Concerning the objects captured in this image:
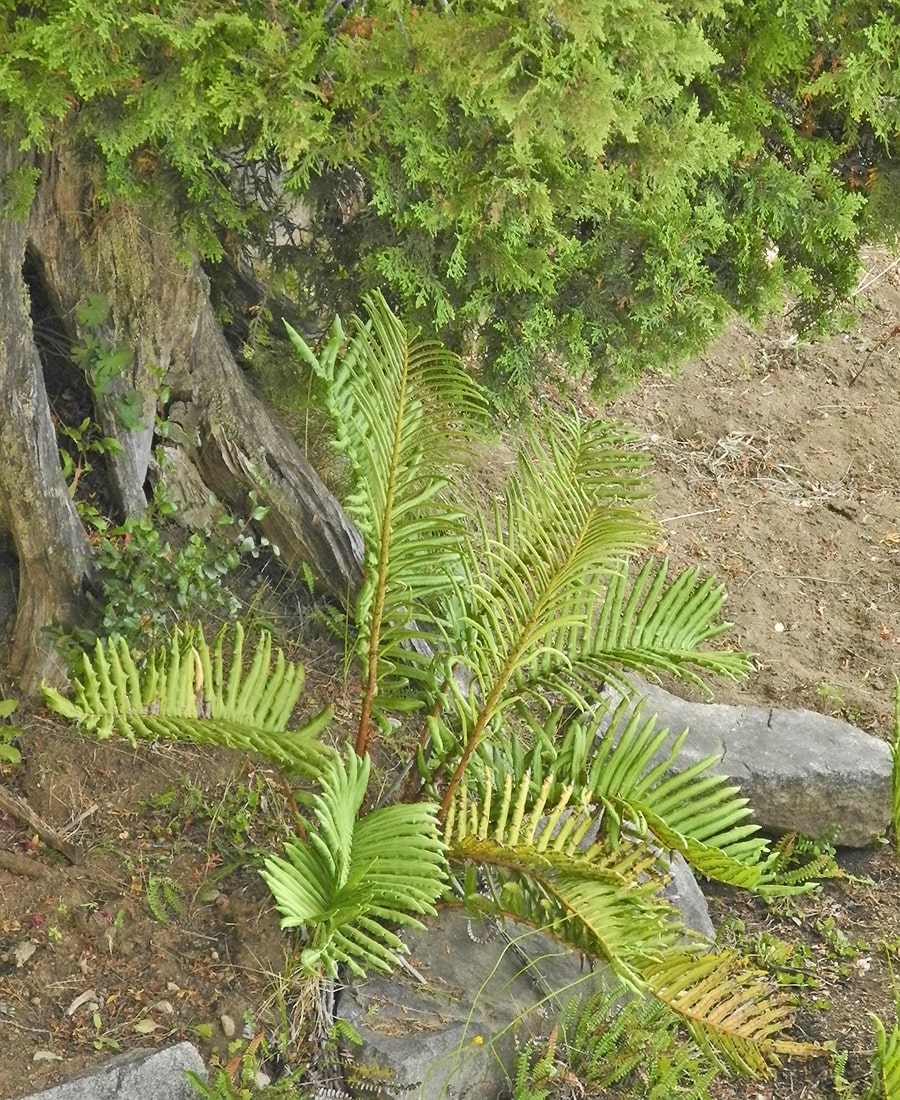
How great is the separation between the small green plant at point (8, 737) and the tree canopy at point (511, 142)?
1.26 metres

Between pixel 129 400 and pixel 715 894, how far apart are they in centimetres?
233

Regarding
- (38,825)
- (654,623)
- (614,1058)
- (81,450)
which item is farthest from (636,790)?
(81,450)

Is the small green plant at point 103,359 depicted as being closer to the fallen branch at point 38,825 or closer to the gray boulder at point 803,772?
the fallen branch at point 38,825

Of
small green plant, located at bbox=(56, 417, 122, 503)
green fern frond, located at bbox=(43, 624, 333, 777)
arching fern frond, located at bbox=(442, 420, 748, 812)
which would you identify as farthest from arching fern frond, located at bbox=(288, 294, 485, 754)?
small green plant, located at bbox=(56, 417, 122, 503)

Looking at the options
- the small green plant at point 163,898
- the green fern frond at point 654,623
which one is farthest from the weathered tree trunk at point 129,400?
the green fern frond at point 654,623

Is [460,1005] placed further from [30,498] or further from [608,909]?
[30,498]

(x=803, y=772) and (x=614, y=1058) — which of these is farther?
(x=803, y=772)

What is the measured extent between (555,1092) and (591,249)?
2.12 m

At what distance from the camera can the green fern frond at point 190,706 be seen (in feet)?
7.44

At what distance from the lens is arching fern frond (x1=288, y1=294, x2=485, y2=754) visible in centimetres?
265

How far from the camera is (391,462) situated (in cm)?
272

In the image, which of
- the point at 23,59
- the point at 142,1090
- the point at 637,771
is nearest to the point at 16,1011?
the point at 142,1090

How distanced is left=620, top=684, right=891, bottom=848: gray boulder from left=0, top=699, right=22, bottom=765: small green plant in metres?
1.96

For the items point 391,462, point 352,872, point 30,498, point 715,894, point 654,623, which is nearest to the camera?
point 352,872
